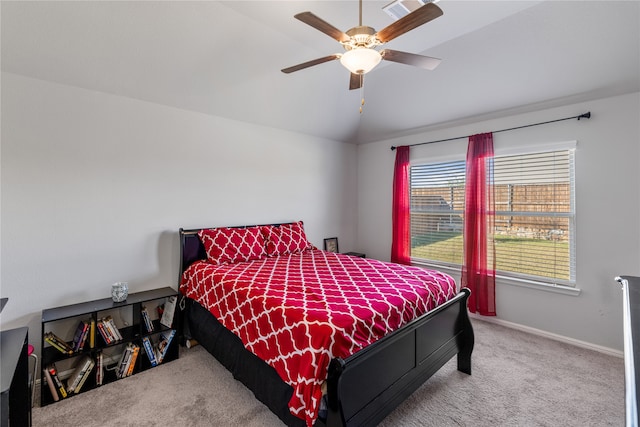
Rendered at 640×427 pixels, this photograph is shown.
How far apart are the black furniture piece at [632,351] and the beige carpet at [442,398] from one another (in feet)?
3.40

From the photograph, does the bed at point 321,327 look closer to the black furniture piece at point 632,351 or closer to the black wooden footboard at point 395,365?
the black wooden footboard at point 395,365

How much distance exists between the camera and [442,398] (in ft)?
6.92

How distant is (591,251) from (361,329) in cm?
278

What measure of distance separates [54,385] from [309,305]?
1991 mm

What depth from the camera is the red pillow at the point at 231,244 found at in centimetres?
305

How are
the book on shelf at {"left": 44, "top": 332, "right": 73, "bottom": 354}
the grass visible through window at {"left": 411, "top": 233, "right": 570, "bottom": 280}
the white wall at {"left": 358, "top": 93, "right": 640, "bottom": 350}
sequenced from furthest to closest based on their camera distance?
the grass visible through window at {"left": 411, "top": 233, "right": 570, "bottom": 280}
the white wall at {"left": 358, "top": 93, "right": 640, "bottom": 350}
the book on shelf at {"left": 44, "top": 332, "right": 73, "bottom": 354}

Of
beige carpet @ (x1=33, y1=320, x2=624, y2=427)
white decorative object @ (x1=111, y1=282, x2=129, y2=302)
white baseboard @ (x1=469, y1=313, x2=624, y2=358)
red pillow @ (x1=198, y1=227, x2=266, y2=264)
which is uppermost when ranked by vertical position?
red pillow @ (x1=198, y1=227, x2=266, y2=264)

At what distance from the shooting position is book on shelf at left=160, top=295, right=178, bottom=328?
2684mm

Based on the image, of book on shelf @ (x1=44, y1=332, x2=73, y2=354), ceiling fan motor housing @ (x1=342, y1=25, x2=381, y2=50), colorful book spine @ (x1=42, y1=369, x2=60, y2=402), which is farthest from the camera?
book on shelf @ (x1=44, y1=332, x2=73, y2=354)

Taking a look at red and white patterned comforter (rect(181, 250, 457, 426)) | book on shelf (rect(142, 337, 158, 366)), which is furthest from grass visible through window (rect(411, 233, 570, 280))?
book on shelf (rect(142, 337, 158, 366))

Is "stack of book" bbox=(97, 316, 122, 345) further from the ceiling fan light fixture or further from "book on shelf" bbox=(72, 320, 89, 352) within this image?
the ceiling fan light fixture

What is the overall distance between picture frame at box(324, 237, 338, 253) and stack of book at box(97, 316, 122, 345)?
2.85m

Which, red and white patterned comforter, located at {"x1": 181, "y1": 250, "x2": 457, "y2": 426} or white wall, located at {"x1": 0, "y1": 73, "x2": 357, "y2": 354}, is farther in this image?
white wall, located at {"x1": 0, "y1": 73, "x2": 357, "y2": 354}

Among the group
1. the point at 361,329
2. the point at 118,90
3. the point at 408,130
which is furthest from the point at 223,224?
the point at 408,130
